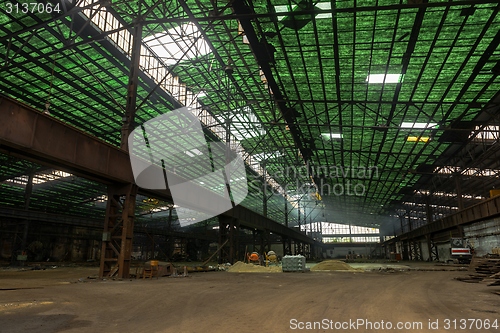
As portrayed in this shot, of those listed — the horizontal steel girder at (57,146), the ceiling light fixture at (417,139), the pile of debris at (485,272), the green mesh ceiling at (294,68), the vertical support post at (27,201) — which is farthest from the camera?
the vertical support post at (27,201)

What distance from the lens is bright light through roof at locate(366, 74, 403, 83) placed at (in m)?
18.1

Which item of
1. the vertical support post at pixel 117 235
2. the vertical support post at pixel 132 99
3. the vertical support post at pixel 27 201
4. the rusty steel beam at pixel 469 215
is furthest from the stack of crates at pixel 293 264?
the vertical support post at pixel 27 201

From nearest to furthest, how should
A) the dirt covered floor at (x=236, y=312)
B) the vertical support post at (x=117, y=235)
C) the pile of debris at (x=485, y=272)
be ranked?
the dirt covered floor at (x=236, y=312) → the pile of debris at (x=485, y=272) → the vertical support post at (x=117, y=235)

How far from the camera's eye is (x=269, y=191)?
143 feet

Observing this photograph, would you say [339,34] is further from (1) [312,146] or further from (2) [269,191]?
(2) [269,191]

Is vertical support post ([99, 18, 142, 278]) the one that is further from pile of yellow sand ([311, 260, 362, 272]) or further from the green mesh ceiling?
pile of yellow sand ([311, 260, 362, 272])

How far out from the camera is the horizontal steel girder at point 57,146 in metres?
8.73

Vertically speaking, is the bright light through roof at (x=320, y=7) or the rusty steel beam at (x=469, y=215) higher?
the bright light through roof at (x=320, y=7)

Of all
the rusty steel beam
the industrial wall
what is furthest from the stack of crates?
the industrial wall

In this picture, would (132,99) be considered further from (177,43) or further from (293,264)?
(293,264)

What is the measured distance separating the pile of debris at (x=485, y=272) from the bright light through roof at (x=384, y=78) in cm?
1033

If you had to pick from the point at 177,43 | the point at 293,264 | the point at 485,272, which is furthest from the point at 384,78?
the point at 293,264

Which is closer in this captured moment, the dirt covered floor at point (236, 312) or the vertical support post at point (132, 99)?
the dirt covered floor at point (236, 312)

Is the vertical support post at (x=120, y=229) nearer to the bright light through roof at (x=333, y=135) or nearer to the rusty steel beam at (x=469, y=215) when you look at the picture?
the bright light through roof at (x=333, y=135)
